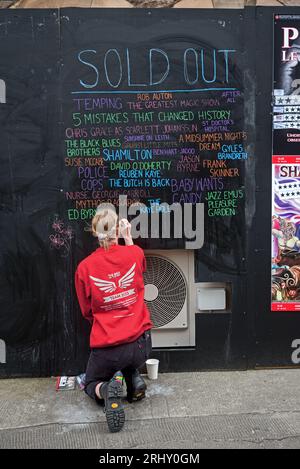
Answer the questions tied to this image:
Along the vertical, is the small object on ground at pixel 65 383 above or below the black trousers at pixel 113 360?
below

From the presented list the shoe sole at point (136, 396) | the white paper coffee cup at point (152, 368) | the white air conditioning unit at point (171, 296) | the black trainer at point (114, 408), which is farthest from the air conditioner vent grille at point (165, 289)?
the black trainer at point (114, 408)

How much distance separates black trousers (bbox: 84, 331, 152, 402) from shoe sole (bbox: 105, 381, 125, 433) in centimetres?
30

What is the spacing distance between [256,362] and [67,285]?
1762mm

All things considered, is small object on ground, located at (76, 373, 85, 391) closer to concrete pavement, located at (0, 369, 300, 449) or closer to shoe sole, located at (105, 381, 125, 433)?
concrete pavement, located at (0, 369, 300, 449)

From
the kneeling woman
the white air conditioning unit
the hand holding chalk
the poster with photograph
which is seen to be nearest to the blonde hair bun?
the kneeling woman

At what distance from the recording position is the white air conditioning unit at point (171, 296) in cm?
492

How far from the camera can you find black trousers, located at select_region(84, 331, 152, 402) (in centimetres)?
419

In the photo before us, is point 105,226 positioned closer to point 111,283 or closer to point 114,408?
point 111,283

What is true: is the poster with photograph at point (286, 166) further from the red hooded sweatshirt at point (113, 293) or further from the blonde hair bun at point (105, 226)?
the blonde hair bun at point (105, 226)

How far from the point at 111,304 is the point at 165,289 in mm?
877

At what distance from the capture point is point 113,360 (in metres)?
4.19

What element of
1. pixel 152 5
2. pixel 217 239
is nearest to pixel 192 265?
pixel 217 239

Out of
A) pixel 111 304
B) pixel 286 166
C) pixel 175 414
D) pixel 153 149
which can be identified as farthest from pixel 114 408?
pixel 286 166

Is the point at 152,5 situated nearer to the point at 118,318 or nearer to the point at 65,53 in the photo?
the point at 65,53
